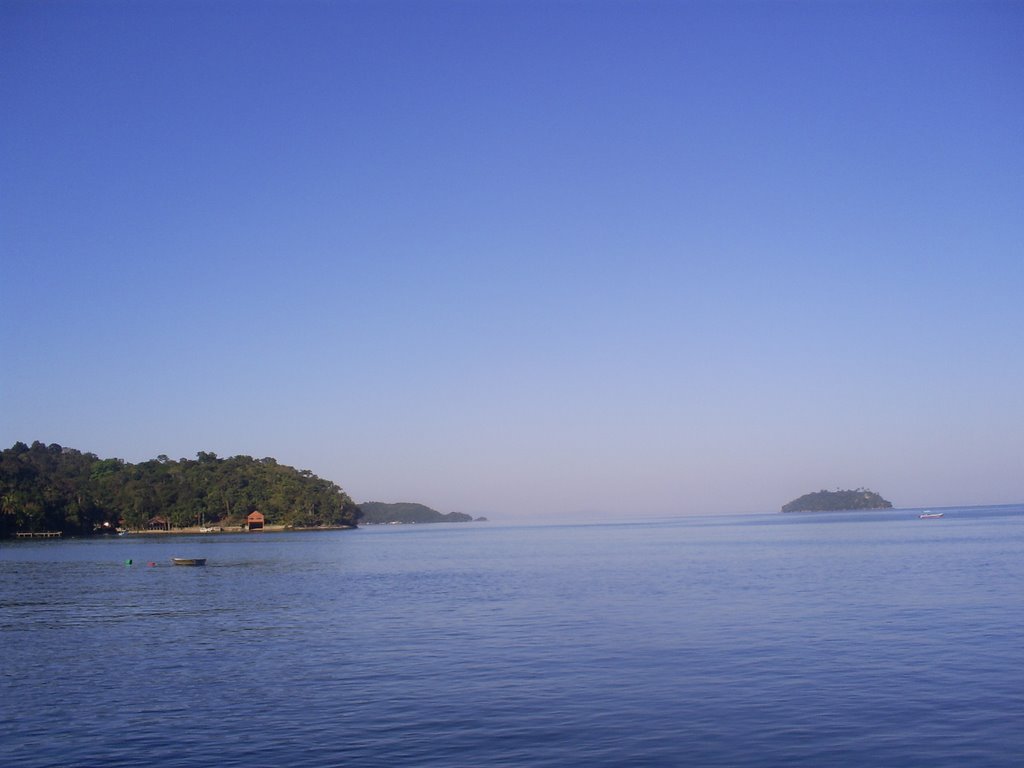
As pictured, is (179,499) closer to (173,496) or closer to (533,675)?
(173,496)

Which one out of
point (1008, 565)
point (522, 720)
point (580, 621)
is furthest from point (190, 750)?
point (1008, 565)

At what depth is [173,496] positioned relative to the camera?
599ft

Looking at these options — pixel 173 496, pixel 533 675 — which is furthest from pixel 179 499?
pixel 533 675

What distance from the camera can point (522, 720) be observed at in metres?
16.6

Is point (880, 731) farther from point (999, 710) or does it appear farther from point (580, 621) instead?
point (580, 621)

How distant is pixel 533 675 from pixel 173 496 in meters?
177

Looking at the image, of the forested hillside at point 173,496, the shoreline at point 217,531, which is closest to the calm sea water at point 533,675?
the forested hillside at point 173,496

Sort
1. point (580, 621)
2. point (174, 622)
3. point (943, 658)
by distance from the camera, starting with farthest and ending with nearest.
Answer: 1. point (174, 622)
2. point (580, 621)
3. point (943, 658)

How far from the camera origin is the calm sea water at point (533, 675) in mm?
14930

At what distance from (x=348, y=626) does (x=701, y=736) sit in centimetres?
1716

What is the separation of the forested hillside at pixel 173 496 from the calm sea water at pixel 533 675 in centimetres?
12613

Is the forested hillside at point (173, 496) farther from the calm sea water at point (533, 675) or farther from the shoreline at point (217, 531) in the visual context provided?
the calm sea water at point (533, 675)

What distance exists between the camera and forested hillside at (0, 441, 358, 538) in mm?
155125

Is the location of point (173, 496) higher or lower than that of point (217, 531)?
higher
